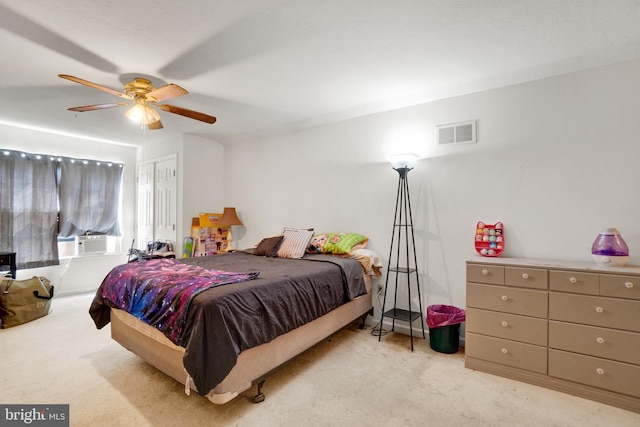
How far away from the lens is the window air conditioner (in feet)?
15.7

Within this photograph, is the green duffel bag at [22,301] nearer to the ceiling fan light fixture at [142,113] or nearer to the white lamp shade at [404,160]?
the ceiling fan light fixture at [142,113]

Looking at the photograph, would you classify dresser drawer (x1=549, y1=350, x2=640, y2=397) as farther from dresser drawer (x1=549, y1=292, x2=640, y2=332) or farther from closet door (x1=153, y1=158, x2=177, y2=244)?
closet door (x1=153, y1=158, x2=177, y2=244)

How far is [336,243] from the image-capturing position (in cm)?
335

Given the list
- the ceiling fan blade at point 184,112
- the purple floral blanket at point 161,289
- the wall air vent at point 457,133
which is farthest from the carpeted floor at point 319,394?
the ceiling fan blade at point 184,112

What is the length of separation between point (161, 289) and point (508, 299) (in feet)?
8.41

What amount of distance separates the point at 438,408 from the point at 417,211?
1.79 m

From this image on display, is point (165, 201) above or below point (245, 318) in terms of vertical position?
above

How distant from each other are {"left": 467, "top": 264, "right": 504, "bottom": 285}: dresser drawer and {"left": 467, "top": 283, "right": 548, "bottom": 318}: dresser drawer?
0.13 feet

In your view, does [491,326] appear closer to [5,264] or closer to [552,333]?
[552,333]

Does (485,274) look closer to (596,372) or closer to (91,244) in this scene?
(596,372)

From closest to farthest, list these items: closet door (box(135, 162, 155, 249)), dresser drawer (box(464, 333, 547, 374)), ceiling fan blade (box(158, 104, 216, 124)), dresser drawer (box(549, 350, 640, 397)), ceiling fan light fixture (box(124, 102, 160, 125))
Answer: dresser drawer (box(549, 350, 640, 397)) < dresser drawer (box(464, 333, 547, 374)) < ceiling fan light fixture (box(124, 102, 160, 125)) < ceiling fan blade (box(158, 104, 216, 124)) < closet door (box(135, 162, 155, 249))

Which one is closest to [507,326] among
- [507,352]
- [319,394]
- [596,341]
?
[507,352]

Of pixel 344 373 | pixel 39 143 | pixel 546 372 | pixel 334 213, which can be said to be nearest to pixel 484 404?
pixel 546 372

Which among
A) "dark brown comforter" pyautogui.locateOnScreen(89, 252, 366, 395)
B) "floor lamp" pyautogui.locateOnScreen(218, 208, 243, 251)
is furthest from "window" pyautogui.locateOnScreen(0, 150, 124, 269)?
"dark brown comforter" pyautogui.locateOnScreen(89, 252, 366, 395)
